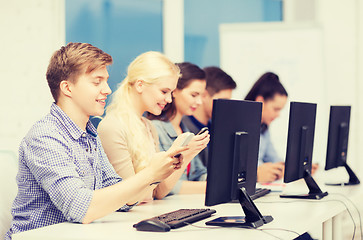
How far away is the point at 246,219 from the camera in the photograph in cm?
177

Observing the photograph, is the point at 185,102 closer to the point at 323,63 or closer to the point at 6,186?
the point at 6,186

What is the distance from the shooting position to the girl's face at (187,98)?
9.19ft

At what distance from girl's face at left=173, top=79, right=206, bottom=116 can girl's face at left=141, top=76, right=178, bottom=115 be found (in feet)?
1.50

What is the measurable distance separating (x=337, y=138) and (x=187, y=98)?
0.91 m

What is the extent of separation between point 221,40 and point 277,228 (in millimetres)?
2881

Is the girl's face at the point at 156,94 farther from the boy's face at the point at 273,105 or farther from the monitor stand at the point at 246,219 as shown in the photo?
the boy's face at the point at 273,105

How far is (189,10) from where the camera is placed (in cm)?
454

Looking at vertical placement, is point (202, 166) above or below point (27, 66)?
below

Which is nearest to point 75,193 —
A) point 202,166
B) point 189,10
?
point 202,166

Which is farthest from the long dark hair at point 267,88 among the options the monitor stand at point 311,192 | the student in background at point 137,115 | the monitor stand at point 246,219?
the monitor stand at point 246,219

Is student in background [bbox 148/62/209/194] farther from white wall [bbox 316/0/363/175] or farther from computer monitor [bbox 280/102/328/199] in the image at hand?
white wall [bbox 316/0/363/175]

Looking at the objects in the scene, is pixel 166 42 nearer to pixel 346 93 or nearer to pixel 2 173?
pixel 346 93

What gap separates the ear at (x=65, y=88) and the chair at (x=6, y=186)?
450 millimetres

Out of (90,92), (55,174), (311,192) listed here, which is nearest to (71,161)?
(55,174)
